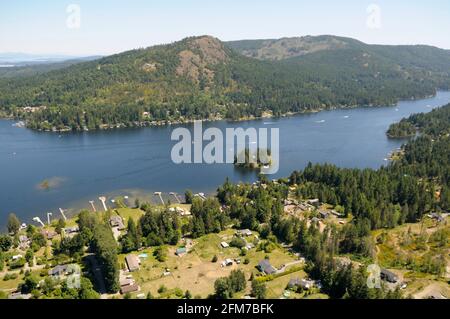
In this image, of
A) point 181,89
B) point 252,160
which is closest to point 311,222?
point 252,160

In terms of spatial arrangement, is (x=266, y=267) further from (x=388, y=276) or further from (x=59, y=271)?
(x=59, y=271)

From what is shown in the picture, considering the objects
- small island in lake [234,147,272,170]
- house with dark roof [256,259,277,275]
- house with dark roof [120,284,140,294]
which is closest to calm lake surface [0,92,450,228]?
small island in lake [234,147,272,170]

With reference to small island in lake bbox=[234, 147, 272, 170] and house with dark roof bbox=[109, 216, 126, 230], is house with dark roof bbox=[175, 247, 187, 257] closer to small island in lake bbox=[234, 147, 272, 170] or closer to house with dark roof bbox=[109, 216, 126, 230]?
house with dark roof bbox=[109, 216, 126, 230]

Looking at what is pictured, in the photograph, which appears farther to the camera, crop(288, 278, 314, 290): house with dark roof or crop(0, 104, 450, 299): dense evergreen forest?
crop(0, 104, 450, 299): dense evergreen forest

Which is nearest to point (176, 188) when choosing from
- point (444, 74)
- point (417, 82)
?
point (417, 82)

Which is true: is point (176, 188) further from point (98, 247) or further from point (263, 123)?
point (263, 123)

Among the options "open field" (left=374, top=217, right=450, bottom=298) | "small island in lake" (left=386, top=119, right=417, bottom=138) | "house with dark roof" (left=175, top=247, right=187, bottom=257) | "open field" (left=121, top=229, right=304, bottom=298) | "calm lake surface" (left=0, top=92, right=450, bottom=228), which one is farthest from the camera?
"small island in lake" (left=386, top=119, right=417, bottom=138)
